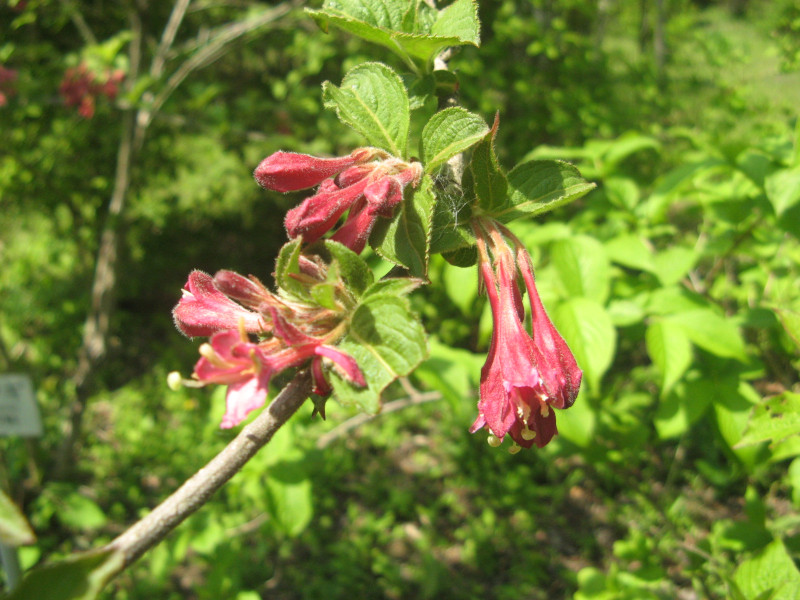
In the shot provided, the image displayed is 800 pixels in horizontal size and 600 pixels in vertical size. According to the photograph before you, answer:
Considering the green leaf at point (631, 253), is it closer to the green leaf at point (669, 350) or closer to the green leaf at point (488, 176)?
the green leaf at point (669, 350)

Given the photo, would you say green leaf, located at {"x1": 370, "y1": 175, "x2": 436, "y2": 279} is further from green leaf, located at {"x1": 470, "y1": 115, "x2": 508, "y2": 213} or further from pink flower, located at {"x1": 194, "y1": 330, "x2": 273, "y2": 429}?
pink flower, located at {"x1": 194, "y1": 330, "x2": 273, "y2": 429}

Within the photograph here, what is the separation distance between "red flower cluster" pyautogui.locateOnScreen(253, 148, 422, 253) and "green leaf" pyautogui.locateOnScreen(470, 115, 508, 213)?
0.07 metres

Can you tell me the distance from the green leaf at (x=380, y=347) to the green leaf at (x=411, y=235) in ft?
0.24

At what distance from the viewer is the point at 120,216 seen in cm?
345

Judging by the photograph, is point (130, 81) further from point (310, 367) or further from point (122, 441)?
point (310, 367)

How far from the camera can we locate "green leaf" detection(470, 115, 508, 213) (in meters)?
0.66

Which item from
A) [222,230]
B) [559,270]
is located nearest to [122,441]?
[222,230]

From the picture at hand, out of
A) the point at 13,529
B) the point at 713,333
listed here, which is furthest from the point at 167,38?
the point at 13,529

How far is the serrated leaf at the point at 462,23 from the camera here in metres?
0.70

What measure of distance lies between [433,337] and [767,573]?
1.00 m

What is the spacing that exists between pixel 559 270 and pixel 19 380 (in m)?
2.12

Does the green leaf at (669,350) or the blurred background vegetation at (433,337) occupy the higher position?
the green leaf at (669,350)

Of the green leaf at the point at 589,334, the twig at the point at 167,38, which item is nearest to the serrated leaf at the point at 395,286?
the green leaf at the point at 589,334

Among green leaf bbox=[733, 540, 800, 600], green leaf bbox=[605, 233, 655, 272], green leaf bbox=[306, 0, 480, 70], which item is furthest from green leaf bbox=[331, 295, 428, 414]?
green leaf bbox=[605, 233, 655, 272]
